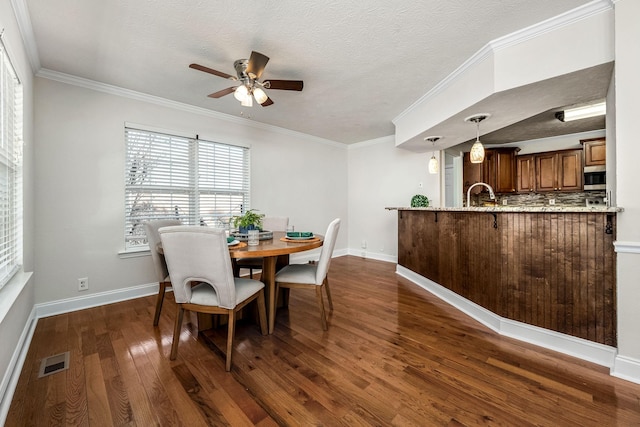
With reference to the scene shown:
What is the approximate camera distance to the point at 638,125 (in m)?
1.63

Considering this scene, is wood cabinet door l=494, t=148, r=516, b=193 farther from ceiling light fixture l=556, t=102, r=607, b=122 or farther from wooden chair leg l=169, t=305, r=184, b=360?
wooden chair leg l=169, t=305, r=184, b=360

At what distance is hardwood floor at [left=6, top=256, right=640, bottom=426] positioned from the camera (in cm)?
137

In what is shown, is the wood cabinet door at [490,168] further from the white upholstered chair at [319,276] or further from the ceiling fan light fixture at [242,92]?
the ceiling fan light fixture at [242,92]

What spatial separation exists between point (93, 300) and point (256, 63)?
3.09 m

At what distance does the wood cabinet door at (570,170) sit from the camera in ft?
14.8

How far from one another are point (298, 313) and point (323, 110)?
2791mm

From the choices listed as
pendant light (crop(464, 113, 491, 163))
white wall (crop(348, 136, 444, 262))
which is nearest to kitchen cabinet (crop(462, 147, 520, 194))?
white wall (crop(348, 136, 444, 262))

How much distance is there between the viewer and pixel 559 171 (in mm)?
4688

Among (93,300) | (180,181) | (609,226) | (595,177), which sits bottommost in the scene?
(93,300)

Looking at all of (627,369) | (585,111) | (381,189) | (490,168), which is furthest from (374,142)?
(627,369)

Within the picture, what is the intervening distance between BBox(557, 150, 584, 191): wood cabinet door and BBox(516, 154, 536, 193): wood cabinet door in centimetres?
38

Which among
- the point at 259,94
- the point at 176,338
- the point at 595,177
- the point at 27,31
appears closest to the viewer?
the point at 176,338

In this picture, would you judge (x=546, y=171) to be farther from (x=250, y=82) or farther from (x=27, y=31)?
(x=27, y=31)

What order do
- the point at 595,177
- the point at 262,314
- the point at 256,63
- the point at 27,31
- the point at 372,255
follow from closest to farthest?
the point at 27,31 → the point at 256,63 → the point at 262,314 → the point at 595,177 → the point at 372,255
